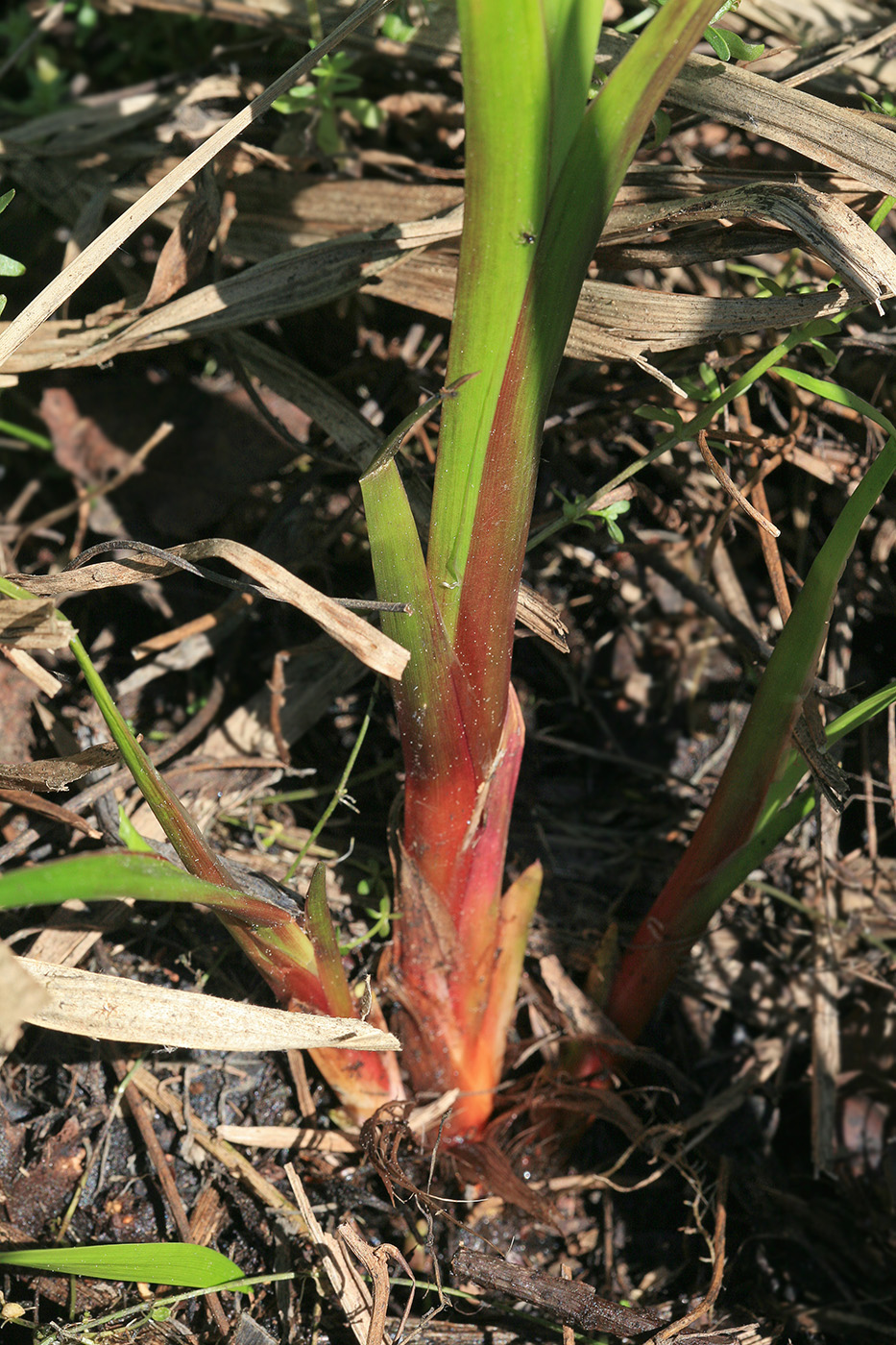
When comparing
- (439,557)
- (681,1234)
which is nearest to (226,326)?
(439,557)

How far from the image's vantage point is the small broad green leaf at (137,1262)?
3.27 ft

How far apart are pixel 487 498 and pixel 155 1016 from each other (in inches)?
23.7

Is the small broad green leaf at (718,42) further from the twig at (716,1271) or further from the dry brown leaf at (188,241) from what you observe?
the twig at (716,1271)

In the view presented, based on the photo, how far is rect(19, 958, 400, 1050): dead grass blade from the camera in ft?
2.98

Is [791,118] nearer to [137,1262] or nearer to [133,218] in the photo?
[133,218]

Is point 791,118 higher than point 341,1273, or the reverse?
point 791,118

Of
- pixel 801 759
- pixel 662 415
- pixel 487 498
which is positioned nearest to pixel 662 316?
pixel 662 415

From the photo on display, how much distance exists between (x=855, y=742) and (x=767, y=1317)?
820 mm

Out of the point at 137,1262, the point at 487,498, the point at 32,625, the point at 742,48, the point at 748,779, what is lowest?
the point at 137,1262

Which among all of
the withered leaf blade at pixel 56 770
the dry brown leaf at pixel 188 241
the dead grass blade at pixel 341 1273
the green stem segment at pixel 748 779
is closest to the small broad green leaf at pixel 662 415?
the green stem segment at pixel 748 779

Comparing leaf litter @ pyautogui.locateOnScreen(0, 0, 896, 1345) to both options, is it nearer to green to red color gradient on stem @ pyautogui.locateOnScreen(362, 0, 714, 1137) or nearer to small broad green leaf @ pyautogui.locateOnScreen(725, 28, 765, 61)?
small broad green leaf @ pyautogui.locateOnScreen(725, 28, 765, 61)

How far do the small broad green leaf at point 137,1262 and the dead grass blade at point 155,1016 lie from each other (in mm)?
284

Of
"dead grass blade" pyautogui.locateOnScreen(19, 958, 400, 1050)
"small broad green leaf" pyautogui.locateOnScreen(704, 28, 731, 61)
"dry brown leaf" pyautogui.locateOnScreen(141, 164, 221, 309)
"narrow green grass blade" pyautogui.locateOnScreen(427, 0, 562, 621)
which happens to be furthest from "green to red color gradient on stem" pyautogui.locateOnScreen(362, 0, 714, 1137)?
"dry brown leaf" pyautogui.locateOnScreen(141, 164, 221, 309)

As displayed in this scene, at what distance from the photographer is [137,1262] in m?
1.02
